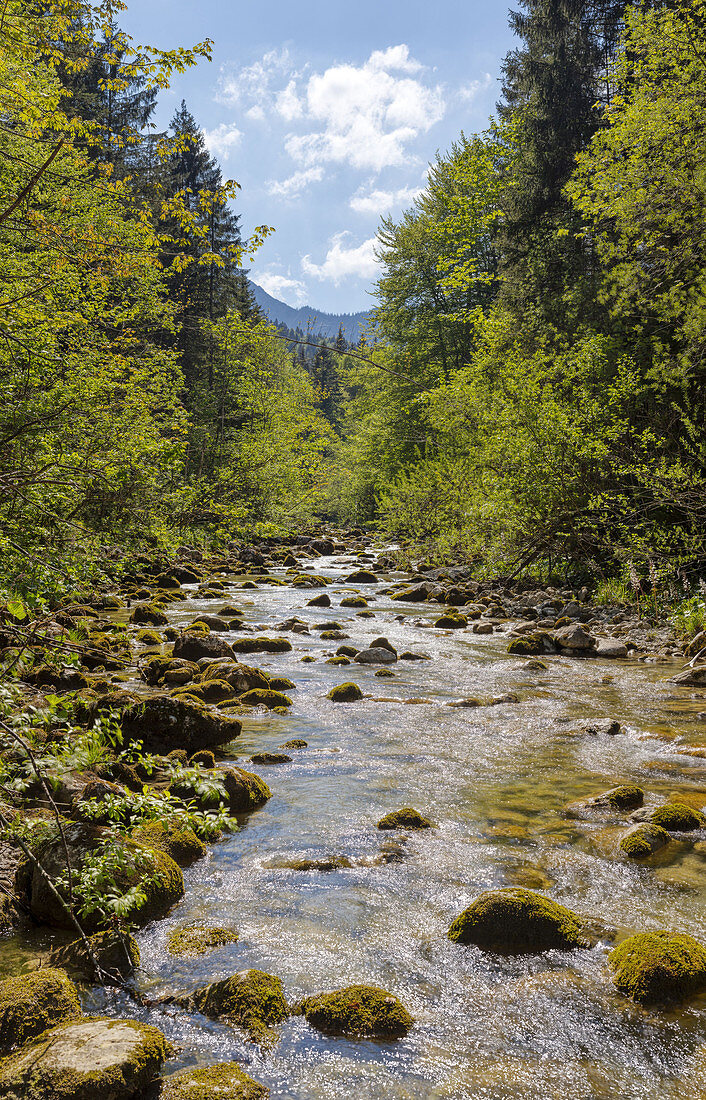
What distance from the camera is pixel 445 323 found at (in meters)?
31.7

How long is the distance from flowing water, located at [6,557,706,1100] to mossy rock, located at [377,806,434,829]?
12cm

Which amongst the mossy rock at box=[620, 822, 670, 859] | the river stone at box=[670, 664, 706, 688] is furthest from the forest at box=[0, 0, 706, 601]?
the mossy rock at box=[620, 822, 670, 859]

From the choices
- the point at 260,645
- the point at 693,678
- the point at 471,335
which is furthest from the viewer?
the point at 471,335

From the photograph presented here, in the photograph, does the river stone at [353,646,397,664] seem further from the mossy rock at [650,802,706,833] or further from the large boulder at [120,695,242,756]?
the mossy rock at [650,802,706,833]

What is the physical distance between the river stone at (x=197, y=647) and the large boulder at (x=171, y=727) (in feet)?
11.3

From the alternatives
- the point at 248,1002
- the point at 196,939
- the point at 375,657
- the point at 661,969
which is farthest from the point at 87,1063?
the point at 375,657

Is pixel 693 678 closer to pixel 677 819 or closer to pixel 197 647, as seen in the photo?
pixel 677 819

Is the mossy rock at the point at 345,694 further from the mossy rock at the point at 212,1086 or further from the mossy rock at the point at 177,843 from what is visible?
the mossy rock at the point at 212,1086

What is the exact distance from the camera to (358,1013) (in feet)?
10.5

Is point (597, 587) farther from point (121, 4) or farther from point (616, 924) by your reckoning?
point (121, 4)

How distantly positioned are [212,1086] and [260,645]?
9.51 metres

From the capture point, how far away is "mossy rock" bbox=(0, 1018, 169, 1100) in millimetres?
2371

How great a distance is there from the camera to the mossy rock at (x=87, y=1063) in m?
2.37

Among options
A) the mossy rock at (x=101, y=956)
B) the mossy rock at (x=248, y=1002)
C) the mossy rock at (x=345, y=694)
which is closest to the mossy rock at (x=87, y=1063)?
the mossy rock at (x=248, y=1002)
